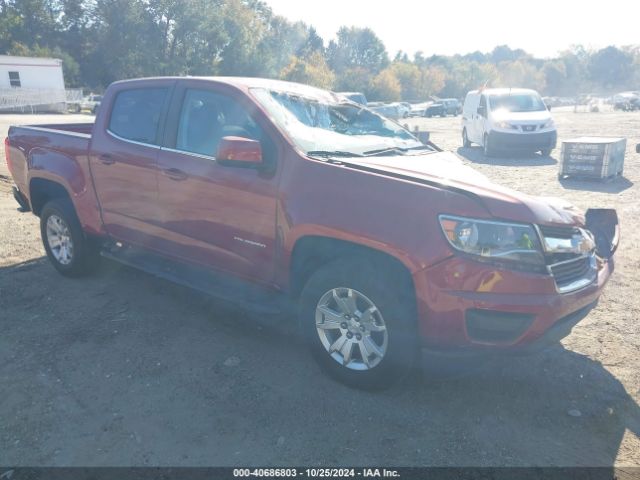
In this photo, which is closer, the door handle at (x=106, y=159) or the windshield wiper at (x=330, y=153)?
the windshield wiper at (x=330, y=153)

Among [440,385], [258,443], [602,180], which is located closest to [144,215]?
[258,443]

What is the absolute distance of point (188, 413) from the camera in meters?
3.16

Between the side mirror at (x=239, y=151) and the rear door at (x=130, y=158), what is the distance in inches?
42.9

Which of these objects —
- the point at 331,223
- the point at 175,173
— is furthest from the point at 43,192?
the point at 331,223

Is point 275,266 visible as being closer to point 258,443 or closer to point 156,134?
point 258,443

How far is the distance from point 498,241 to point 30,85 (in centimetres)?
4549

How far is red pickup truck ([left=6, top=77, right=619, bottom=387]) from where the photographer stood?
2.86 metres

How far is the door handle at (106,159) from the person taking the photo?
464cm

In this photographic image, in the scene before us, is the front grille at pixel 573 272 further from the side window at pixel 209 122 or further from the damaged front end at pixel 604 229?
the side window at pixel 209 122

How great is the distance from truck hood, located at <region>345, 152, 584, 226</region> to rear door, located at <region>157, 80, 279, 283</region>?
720 millimetres

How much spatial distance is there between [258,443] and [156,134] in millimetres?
2728

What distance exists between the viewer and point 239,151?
11.2 feet

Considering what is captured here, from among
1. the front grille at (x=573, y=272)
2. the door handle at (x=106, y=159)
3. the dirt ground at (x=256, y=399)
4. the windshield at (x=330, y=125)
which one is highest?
the windshield at (x=330, y=125)

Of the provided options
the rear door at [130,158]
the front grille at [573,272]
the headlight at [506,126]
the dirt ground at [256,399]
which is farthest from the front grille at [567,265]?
the headlight at [506,126]
